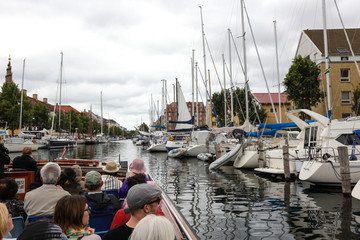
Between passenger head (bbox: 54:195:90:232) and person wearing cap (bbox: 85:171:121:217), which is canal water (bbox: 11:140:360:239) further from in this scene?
passenger head (bbox: 54:195:90:232)

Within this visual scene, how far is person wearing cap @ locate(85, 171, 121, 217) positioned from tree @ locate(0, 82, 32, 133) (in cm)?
5586

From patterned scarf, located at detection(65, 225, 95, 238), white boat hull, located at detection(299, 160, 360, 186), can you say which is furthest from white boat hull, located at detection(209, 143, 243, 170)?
patterned scarf, located at detection(65, 225, 95, 238)

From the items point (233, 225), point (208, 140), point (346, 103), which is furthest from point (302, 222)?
point (346, 103)

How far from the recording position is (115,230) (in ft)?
9.98

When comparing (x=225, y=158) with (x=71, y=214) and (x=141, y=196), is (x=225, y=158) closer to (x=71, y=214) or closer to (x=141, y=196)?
(x=71, y=214)

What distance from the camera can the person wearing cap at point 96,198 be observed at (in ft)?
16.5

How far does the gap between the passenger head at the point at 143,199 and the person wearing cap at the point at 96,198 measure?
2214 mm

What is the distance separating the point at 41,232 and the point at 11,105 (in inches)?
2334

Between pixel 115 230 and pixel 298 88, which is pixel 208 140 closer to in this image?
pixel 298 88

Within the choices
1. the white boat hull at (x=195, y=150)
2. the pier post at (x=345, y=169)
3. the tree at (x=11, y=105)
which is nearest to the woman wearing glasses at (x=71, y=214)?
the pier post at (x=345, y=169)

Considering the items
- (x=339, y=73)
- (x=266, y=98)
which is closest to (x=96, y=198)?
(x=339, y=73)

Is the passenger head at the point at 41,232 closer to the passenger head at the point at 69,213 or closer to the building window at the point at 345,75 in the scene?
the passenger head at the point at 69,213

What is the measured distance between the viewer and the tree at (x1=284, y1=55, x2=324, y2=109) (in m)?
35.8

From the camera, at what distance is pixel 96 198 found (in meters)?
5.06
